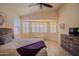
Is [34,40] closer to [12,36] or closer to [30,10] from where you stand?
[12,36]

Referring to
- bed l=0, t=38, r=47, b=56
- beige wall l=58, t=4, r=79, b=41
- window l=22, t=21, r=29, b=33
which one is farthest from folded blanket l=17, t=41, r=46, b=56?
beige wall l=58, t=4, r=79, b=41

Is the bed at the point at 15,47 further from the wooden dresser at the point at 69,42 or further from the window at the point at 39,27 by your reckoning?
the wooden dresser at the point at 69,42

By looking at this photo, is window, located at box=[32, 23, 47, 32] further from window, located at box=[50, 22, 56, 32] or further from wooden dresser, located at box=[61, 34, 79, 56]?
wooden dresser, located at box=[61, 34, 79, 56]

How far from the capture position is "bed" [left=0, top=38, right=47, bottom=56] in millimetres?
2328

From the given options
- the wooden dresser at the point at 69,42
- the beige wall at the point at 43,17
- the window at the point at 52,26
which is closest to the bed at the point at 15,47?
A: the beige wall at the point at 43,17

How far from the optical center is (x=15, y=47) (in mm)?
2465

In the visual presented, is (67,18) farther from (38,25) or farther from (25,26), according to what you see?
(25,26)

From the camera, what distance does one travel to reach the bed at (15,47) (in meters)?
2.33

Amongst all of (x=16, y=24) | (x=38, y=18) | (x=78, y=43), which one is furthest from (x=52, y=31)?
(x=16, y=24)

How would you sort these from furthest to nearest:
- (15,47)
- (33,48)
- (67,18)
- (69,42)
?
(69,42) < (67,18) < (33,48) < (15,47)

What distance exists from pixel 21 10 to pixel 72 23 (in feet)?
→ 4.07

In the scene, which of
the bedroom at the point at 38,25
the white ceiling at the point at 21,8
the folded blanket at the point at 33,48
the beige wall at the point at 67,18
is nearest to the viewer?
the white ceiling at the point at 21,8

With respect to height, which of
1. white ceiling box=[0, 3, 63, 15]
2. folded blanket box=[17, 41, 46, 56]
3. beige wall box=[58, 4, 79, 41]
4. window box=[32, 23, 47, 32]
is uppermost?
white ceiling box=[0, 3, 63, 15]

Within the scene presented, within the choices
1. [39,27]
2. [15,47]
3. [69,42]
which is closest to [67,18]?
[69,42]
